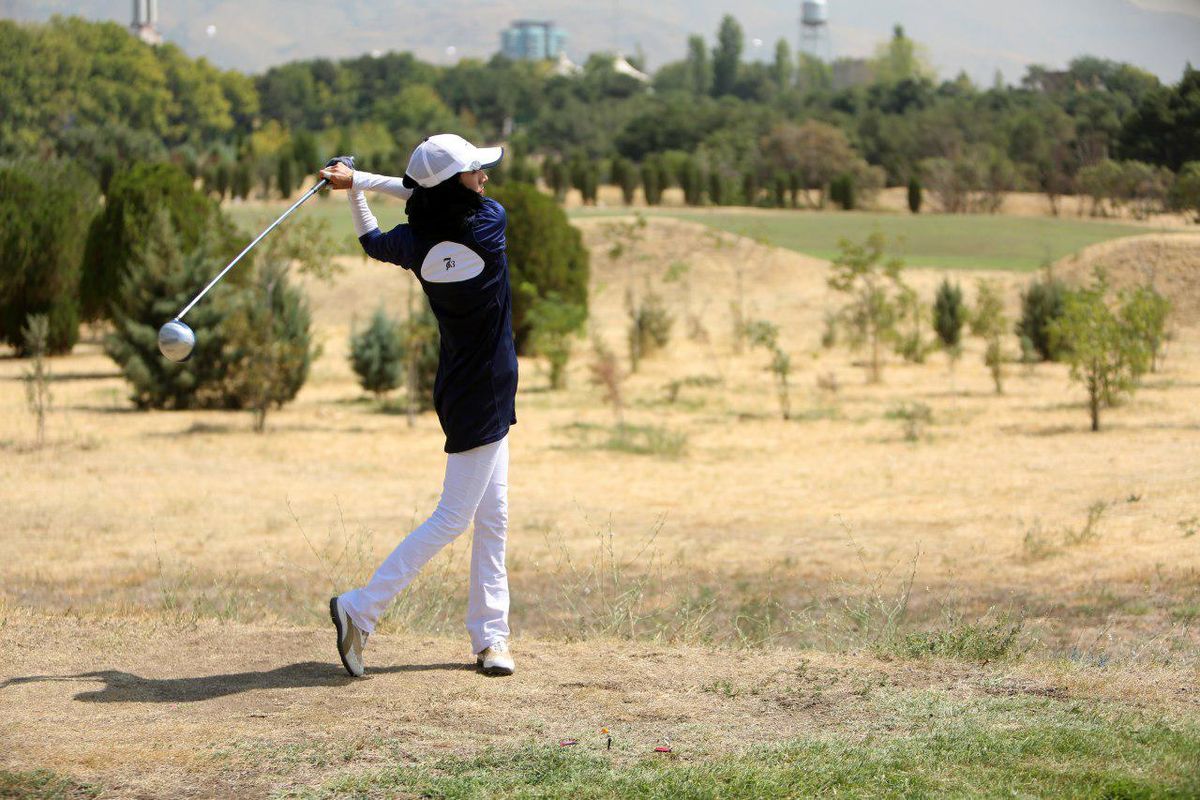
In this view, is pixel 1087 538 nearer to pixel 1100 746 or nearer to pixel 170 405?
pixel 1100 746

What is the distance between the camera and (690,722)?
4.59 m

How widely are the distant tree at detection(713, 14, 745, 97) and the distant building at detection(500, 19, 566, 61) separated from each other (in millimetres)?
62577

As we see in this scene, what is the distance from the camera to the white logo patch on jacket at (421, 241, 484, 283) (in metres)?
5.02

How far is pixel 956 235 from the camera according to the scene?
116ft

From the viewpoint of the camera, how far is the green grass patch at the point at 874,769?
3.87m

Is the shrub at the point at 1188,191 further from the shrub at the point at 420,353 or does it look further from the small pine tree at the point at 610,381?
the shrub at the point at 420,353

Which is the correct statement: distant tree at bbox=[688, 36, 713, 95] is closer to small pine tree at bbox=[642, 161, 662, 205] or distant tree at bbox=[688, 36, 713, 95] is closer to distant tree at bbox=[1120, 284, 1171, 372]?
small pine tree at bbox=[642, 161, 662, 205]

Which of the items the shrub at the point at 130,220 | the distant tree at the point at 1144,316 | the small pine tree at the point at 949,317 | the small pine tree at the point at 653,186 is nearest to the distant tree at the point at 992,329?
the small pine tree at the point at 949,317

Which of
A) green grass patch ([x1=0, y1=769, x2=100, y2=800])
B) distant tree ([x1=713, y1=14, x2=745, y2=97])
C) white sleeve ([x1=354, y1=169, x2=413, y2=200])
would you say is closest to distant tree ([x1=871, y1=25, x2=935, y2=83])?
distant tree ([x1=713, y1=14, x2=745, y2=97])

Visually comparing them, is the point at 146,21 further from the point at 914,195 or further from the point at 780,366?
the point at 780,366

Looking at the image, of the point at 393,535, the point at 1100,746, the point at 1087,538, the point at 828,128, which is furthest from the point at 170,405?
the point at 828,128

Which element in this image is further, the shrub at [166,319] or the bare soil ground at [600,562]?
the shrub at [166,319]

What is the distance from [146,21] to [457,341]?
161ft

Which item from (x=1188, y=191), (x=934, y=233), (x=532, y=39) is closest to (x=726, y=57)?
(x=532, y=39)
